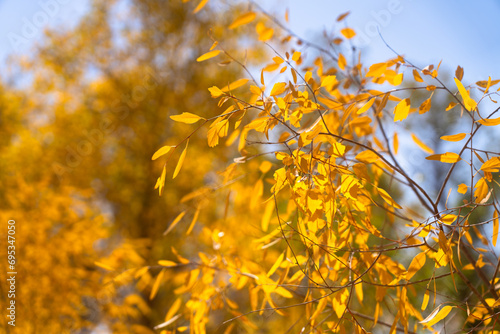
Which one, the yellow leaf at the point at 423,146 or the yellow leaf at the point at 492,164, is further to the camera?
the yellow leaf at the point at 423,146

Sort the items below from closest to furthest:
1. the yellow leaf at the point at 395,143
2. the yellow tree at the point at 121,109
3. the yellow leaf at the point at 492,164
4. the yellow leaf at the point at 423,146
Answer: the yellow leaf at the point at 492,164
the yellow leaf at the point at 423,146
the yellow leaf at the point at 395,143
the yellow tree at the point at 121,109

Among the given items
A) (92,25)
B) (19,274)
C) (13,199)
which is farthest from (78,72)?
(19,274)

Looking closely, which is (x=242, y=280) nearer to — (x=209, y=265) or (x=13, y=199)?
(x=209, y=265)

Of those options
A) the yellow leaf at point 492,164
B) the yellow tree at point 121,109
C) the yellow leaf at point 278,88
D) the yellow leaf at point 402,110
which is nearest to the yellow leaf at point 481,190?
the yellow leaf at point 492,164

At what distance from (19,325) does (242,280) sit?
1523 mm

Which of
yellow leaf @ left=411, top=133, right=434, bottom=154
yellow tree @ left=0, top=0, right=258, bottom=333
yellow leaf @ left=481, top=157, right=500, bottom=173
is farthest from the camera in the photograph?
yellow tree @ left=0, top=0, right=258, bottom=333

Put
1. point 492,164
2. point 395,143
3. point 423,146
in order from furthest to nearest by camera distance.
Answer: point 395,143 → point 423,146 → point 492,164

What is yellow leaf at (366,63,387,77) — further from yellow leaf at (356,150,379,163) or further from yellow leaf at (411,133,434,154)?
yellow leaf at (411,133,434,154)

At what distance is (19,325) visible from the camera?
1737mm

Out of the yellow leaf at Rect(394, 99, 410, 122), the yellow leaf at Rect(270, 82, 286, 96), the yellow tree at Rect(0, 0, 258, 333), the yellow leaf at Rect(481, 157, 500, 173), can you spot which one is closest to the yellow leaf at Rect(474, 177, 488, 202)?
the yellow leaf at Rect(481, 157, 500, 173)

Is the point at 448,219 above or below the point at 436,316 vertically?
above

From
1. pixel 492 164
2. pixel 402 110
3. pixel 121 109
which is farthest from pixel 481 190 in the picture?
pixel 121 109

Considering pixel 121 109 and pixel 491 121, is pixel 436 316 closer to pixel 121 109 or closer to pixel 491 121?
pixel 491 121

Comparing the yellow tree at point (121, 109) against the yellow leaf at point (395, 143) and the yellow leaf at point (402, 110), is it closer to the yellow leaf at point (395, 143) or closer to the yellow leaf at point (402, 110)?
the yellow leaf at point (395, 143)
